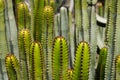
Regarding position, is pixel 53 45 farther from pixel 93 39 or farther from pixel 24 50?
pixel 93 39

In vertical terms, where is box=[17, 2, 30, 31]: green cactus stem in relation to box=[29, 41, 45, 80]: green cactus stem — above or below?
above

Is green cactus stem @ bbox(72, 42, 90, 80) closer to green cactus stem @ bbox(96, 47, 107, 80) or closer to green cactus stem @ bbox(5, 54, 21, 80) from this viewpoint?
green cactus stem @ bbox(5, 54, 21, 80)

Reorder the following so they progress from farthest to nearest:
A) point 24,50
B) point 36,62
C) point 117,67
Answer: point 24,50 → point 36,62 → point 117,67

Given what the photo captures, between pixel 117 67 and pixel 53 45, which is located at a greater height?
pixel 53 45

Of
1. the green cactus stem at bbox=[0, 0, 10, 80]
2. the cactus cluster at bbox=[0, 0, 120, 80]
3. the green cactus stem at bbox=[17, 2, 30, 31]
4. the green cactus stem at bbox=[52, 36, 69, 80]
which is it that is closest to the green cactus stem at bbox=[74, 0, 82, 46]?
the cactus cluster at bbox=[0, 0, 120, 80]

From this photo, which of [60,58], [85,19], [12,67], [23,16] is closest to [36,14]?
[23,16]

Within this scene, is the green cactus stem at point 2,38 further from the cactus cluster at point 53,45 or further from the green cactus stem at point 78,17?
the green cactus stem at point 78,17

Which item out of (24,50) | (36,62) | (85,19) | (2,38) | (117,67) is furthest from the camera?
(85,19)

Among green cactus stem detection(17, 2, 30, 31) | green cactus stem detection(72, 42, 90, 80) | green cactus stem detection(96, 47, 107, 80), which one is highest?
green cactus stem detection(17, 2, 30, 31)
